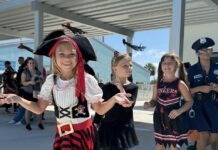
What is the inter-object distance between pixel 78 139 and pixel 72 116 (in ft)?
0.63

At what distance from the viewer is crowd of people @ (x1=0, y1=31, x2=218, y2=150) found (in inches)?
121

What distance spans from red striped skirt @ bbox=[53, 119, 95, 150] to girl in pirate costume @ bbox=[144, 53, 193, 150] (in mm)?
1488

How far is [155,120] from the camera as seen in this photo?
15.1ft

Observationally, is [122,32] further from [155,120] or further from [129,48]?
[155,120]

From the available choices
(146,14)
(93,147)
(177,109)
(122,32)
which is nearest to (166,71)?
(177,109)

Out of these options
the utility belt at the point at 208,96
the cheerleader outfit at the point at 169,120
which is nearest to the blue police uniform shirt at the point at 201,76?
the utility belt at the point at 208,96

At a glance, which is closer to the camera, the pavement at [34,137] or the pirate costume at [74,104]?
the pirate costume at [74,104]

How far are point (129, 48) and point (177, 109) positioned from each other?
10.1m

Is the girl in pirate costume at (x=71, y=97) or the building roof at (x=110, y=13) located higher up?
the building roof at (x=110, y=13)

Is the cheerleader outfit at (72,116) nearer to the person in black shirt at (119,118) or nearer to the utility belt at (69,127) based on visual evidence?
the utility belt at (69,127)

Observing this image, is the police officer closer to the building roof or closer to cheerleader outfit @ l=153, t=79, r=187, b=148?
cheerleader outfit @ l=153, t=79, r=187, b=148

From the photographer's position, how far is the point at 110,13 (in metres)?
11.7

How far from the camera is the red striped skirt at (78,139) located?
3039 mm

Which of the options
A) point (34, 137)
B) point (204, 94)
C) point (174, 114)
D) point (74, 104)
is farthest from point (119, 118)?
point (34, 137)
